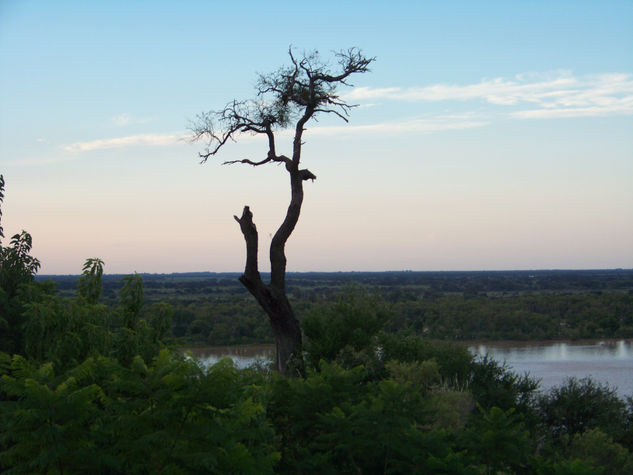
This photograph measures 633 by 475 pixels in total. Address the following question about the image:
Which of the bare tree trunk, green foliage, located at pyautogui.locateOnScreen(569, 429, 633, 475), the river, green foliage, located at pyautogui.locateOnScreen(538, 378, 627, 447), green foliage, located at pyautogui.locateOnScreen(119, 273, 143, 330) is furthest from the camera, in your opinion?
the river

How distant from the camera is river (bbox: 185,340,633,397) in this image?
32.1 meters

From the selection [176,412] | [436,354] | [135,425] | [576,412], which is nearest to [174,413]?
[176,412]

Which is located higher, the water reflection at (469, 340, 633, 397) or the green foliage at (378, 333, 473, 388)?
the green foliage at (378, 333, 473, 388)

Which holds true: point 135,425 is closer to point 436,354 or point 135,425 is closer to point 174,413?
point 174,413

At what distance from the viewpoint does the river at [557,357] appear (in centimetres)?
3206

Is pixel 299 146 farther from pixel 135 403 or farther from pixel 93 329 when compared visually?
pixel 135 403

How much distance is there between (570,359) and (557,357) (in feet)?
5.49

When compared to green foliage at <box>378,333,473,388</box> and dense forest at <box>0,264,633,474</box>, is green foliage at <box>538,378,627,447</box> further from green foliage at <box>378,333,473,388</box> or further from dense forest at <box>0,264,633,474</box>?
dense forest at <box>0,264,633,474</box>

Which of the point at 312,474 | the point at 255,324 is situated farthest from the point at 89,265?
the point at 255,324

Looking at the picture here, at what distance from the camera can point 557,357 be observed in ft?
135

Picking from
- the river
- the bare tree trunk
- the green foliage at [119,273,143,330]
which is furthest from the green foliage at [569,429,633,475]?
the river

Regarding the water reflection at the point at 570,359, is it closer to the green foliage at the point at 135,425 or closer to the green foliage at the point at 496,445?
the green foliage at the point at 496,445

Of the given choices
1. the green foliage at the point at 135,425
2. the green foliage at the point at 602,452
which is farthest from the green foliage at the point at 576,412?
the green foliage at the point at 135,425

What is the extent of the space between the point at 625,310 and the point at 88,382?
5851 cm
